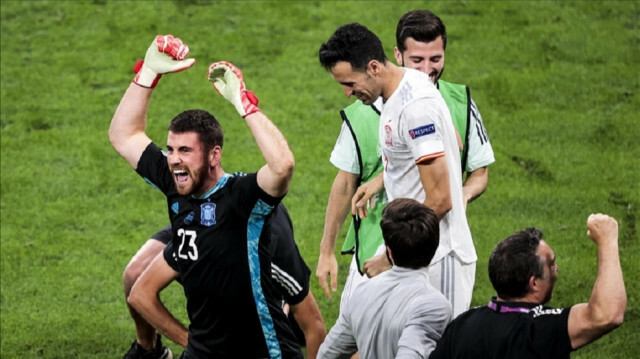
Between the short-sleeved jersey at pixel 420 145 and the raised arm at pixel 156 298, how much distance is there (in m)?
1.78

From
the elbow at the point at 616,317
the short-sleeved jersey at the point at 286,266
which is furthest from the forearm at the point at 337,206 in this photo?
the elbow at the point at 616,317

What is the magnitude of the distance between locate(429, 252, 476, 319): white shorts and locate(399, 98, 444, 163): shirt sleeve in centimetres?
52

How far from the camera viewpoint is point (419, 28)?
19.2 feet

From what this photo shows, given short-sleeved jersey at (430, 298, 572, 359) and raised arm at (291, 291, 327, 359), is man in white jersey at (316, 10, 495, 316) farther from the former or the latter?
short-sleeved jersey at (430, 298, 572, 359)

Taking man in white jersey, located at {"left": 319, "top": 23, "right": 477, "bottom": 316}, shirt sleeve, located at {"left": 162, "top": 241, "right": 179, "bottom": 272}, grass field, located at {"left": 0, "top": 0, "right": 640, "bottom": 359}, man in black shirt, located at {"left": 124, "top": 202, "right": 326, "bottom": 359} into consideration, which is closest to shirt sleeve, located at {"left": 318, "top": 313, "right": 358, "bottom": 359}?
man in white jersey, located at {"left": 319, "top": 23, "right": 477, "bottom": 316}

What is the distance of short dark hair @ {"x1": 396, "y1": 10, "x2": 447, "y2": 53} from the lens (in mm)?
5840

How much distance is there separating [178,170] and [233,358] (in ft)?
3.03

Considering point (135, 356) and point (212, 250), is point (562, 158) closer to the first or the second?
point (135, 356)

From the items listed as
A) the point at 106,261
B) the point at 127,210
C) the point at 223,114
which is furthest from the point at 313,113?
the point at 106,261

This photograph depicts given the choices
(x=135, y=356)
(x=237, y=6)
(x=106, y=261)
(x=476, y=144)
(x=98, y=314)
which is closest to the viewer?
(x=476, y=144)

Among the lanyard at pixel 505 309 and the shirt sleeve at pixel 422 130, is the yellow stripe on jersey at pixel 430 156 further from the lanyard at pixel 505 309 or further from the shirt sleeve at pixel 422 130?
the lanyard at pixel 505 309

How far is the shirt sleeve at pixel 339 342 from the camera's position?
4.43 meters

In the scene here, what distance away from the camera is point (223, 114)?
11375 mm

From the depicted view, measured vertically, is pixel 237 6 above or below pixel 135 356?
above
